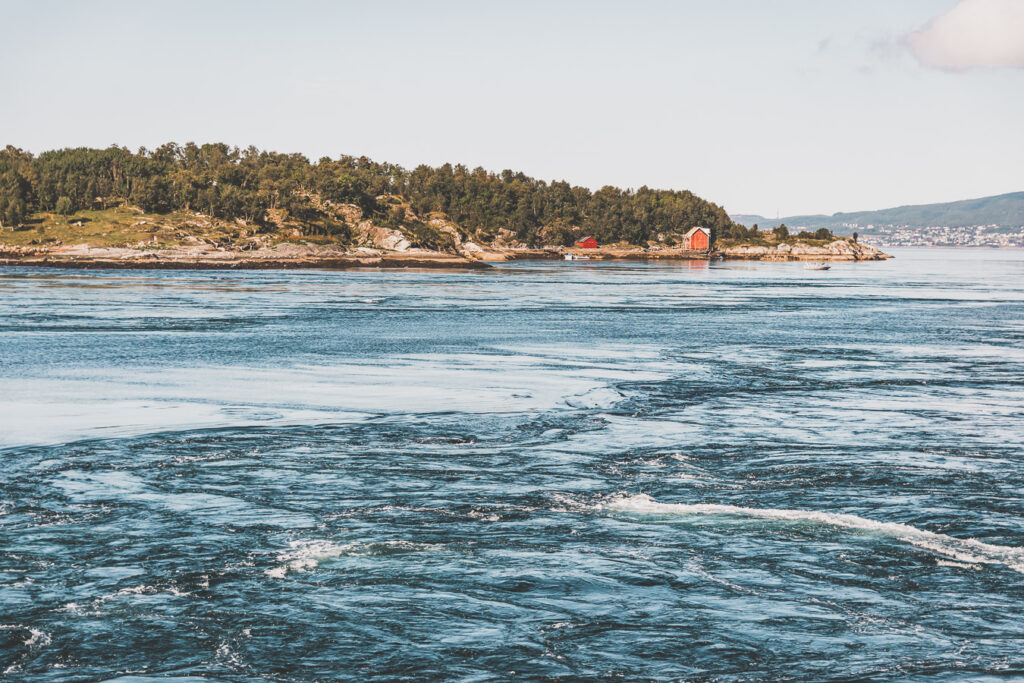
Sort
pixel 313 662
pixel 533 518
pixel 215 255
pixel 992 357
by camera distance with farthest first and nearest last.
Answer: pixel 215 255 → pixel 992 357 → pixel 533 518 → pixel 313 662

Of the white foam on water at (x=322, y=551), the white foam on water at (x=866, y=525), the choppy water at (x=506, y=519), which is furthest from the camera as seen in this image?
the white foam on water at (x=866, y=525)

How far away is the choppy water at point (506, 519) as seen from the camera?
41.0ft

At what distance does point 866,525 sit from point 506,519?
6698mm

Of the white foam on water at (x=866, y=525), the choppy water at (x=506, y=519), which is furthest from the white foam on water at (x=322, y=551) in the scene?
A: the white foam on water at (x=866, y=525)

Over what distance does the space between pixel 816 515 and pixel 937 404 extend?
50.6ft

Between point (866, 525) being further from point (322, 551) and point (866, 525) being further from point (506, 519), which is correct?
point (322, 551)

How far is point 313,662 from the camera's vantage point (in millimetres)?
12031

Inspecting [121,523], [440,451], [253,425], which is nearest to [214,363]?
[253,425]

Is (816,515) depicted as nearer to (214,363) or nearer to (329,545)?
(329,545)

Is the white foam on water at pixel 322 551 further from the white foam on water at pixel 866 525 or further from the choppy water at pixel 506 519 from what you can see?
the white foam on water at pixel 866 525

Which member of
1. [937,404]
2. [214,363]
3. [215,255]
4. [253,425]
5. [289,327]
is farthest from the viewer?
[215,255]

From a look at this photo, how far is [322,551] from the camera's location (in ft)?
53.0

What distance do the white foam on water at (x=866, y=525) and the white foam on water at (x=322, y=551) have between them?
4.42 meters

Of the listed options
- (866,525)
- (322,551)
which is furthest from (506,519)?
(866,525)
